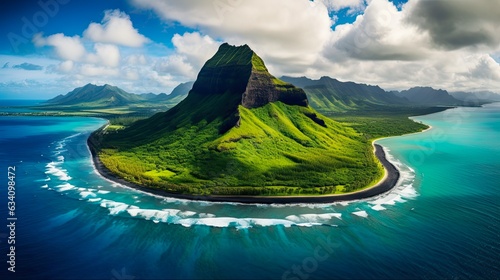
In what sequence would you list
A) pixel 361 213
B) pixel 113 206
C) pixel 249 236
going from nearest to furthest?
pixel 249 236 < pixel 361 213 < pixel 113 206

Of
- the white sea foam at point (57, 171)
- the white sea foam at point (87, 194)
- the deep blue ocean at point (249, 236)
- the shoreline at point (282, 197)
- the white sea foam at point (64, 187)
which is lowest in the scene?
the deep blue ocean at point (249, 236)

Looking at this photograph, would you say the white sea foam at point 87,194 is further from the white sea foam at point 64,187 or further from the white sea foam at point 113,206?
the white sea foam at point 64,187

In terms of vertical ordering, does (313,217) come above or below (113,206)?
below

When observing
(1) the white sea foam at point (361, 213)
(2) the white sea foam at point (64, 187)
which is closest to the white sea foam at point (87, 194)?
(2) the white sea foam at point (64, 187)

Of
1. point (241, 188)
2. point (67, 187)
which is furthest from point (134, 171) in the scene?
point (241, 188)

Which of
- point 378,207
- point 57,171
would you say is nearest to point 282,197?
point 378,207

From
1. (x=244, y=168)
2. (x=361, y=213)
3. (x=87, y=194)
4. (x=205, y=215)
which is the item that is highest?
(x=244, y=168)

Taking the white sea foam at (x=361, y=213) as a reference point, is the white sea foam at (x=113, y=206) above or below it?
above

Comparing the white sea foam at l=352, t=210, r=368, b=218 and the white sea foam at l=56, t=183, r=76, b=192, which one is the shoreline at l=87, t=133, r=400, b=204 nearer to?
the white sea foam at l=352, t=210, r=368, b=218

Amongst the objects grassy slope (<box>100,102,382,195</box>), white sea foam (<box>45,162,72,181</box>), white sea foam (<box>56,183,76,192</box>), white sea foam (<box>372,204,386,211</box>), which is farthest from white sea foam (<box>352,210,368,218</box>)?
white sea foam (<box>45,162,72,181</box>)

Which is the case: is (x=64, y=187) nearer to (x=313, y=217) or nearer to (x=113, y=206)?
(x=113, y=206)

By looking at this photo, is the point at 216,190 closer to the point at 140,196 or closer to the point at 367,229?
the point at 140,196
